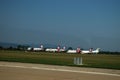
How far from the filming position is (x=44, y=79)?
1650 cm

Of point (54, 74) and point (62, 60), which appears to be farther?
point (62, 60)

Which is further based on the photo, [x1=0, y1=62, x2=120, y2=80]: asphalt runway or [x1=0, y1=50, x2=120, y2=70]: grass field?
[x1=0, y1=50, x2=120, y2=70]: grass field

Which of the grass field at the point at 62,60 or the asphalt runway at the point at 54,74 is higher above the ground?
the grass field at the point at 62,60

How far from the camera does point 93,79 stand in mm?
17312

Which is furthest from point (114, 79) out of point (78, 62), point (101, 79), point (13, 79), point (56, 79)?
point (78, 62)

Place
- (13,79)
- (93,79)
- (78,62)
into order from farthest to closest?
(78,62)
(93,79)
(13,79)

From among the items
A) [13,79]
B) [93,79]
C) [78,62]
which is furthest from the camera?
[78,62]

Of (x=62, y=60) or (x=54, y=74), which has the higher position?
(x=62, y=60)

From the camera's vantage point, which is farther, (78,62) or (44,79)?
(78,62)

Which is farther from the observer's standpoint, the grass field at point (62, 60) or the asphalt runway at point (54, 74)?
the grass field at point (62, 60)

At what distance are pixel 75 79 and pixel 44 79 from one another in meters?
1.97

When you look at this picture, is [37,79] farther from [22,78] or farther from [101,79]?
[101,79]

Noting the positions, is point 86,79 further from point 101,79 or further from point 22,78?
point 22,78

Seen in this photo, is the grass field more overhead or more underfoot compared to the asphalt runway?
more overhead
